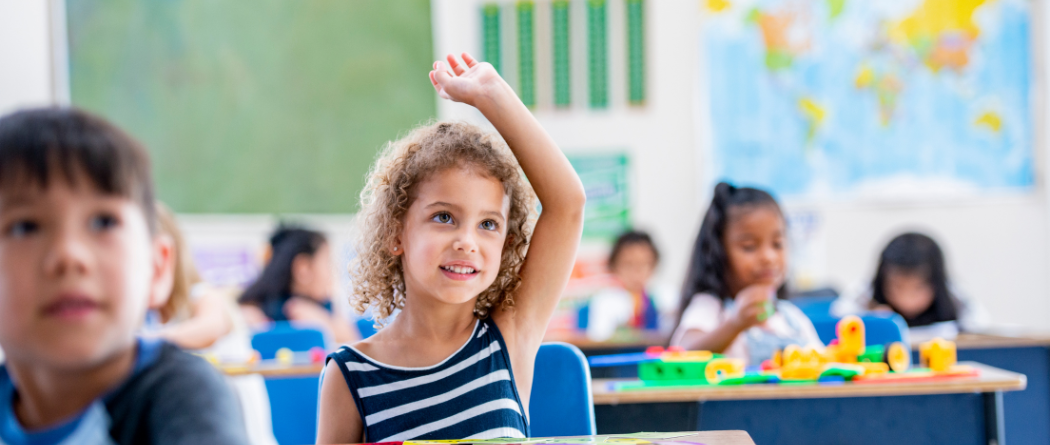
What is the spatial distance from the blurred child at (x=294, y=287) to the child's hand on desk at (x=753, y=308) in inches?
90.9

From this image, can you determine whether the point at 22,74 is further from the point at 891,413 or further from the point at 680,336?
the point at 891,413

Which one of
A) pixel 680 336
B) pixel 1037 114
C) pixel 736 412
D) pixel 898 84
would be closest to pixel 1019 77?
pixel 1037 114

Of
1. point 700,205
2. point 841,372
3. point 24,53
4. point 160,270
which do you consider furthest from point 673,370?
point 700,205

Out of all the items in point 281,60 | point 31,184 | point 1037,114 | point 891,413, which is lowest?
point 891,413

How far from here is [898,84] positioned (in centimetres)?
481

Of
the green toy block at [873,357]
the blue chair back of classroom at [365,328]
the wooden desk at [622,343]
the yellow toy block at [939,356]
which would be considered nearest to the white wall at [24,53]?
the blue chair back of classroom at [365,328]

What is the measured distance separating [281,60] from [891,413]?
3775mm

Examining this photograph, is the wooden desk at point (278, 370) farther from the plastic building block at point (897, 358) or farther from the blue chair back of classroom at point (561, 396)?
the plastic building block at point (897, 358)

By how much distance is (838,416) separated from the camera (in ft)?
5.77

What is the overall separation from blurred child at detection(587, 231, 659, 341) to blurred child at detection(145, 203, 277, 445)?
229cm

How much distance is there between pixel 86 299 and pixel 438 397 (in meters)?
0.66

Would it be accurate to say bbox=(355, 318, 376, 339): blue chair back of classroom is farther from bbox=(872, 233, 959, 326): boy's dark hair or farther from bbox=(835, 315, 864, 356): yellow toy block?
bbox=(872, 233, 959, 326): boy's dark hair

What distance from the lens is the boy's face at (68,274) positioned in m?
0.44

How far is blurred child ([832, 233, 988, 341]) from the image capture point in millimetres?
3145
